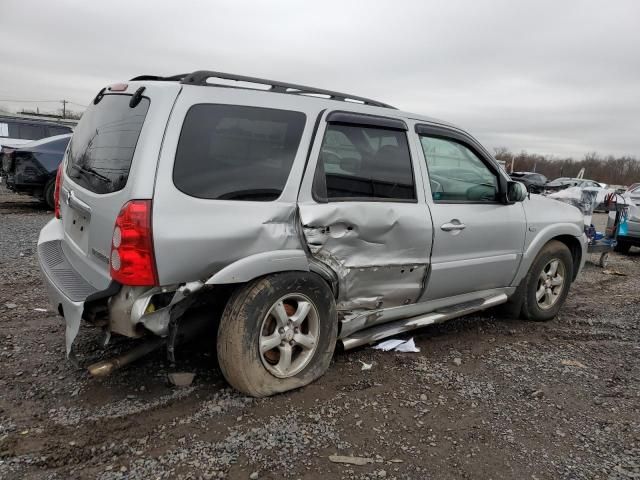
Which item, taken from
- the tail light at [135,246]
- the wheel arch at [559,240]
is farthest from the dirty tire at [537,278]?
the tail light at [135,246]

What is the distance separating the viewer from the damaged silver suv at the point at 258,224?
257 cm

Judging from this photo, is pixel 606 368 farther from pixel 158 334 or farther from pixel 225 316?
pixel 158 334

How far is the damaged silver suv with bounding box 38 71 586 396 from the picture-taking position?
2.57 m

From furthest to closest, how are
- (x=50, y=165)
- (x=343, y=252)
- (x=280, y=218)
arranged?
(x=50, y=165), (x=343, y=252), (x=280, y=218)

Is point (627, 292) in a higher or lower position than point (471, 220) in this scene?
lower

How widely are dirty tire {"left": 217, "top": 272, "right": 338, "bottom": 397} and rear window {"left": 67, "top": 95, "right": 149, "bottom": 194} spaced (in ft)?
3.04

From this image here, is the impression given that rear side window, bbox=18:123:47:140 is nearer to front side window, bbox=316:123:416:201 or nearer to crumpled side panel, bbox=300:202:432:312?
front side window, bbox=316:123:416:201

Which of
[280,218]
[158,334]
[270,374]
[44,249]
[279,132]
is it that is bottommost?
[270,374]

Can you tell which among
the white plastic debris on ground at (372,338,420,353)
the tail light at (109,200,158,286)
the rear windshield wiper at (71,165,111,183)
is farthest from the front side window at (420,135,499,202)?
the rear windshield wiper at (71,165,111,183)

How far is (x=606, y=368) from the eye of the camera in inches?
151

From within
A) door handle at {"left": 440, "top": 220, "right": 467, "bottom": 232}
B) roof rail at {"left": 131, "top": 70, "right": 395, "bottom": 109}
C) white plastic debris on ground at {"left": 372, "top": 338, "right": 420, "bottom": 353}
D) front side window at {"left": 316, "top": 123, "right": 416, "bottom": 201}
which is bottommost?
white plastic debris on ground at {"left": 372, "top": 338, "right": 420, "bottom": 353}

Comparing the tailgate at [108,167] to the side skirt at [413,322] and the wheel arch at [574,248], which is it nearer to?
the side skirt at [413,322]

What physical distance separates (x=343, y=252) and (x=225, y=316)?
2.86ft

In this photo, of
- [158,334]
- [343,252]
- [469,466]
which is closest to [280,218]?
[343,252]
